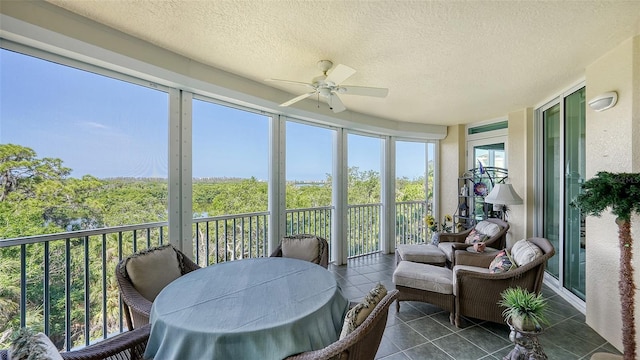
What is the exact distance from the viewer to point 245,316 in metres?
1.32

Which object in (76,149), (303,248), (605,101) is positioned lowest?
(303,248)

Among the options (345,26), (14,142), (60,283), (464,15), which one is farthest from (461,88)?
(60,283)

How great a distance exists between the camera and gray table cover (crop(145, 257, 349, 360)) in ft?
3.91

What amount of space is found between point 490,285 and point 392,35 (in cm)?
240

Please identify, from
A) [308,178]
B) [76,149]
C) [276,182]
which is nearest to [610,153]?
[308,178]

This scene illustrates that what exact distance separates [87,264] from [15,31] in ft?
6.04

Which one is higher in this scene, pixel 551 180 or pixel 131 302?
pixel 551 180

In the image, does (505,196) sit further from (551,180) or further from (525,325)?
(525,325)

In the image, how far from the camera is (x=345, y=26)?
6.02 feet

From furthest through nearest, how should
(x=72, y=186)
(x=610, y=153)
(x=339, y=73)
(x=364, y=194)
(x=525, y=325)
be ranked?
1. (x=364, y=194)
2. (x=610, y=153)
3. (x=72, y=186)
4. (x=339, y=73)
5. (x=525, y=325)

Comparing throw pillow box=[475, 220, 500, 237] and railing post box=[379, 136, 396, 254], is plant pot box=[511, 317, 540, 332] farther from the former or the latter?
railing post box=[379, 136, 396, 254]

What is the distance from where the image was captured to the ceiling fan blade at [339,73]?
1.83 meters

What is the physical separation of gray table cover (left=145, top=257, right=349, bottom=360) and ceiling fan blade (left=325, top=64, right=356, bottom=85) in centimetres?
155

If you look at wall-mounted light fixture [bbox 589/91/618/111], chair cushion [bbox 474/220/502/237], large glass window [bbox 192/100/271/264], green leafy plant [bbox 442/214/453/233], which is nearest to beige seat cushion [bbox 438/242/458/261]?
chair cushion [bbox 474/220/502/237]
